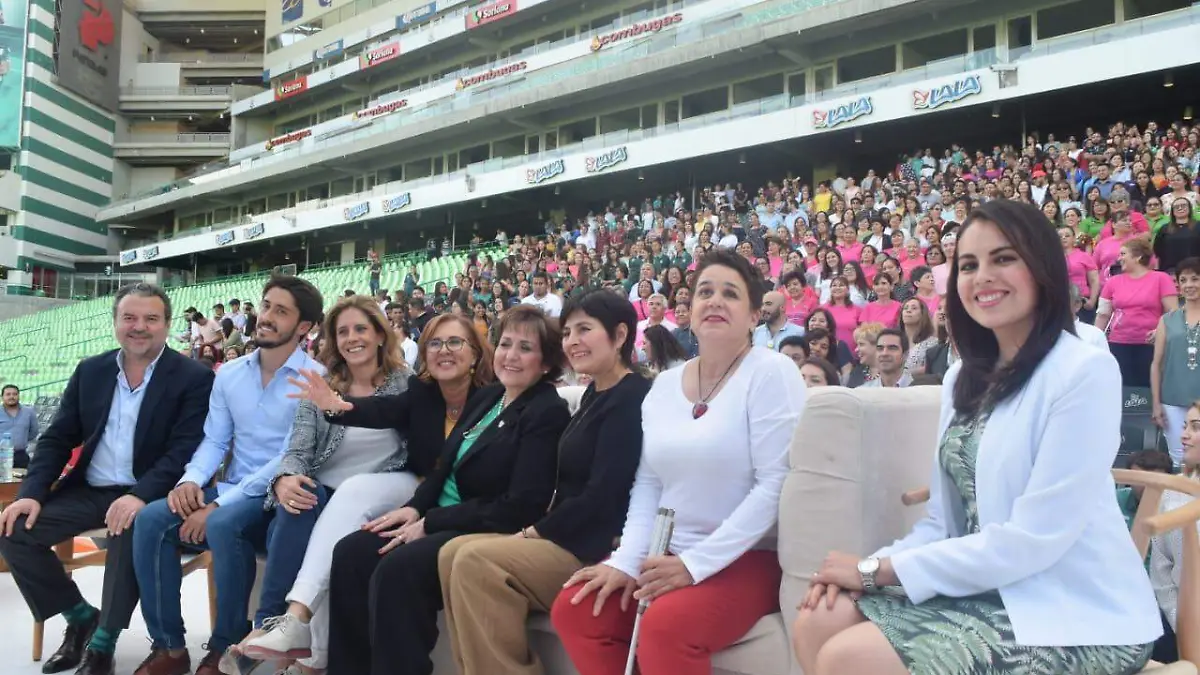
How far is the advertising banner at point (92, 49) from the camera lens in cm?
3781

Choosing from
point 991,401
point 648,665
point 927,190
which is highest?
point 927,190

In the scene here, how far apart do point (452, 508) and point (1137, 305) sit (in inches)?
193

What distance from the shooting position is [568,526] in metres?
2.65

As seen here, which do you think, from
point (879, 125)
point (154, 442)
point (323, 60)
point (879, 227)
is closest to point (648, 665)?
point (154, 442)

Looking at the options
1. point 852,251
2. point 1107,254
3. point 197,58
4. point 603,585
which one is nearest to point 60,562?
point 603,585

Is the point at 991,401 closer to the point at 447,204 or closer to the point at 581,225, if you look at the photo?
Result: the point at 581,225

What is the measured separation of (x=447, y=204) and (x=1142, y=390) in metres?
22.1

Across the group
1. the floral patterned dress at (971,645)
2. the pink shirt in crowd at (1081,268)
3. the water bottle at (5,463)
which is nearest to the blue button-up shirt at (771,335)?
the pink shirt in crowd at (1081,268)

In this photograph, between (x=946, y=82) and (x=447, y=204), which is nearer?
(x=946, y=82)

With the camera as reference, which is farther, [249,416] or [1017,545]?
[249,416]

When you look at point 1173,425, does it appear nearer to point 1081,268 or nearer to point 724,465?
point 1081,268

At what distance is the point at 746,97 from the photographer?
2192 cm

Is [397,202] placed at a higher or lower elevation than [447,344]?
higher

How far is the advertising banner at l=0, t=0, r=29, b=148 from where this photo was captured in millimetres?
36156
